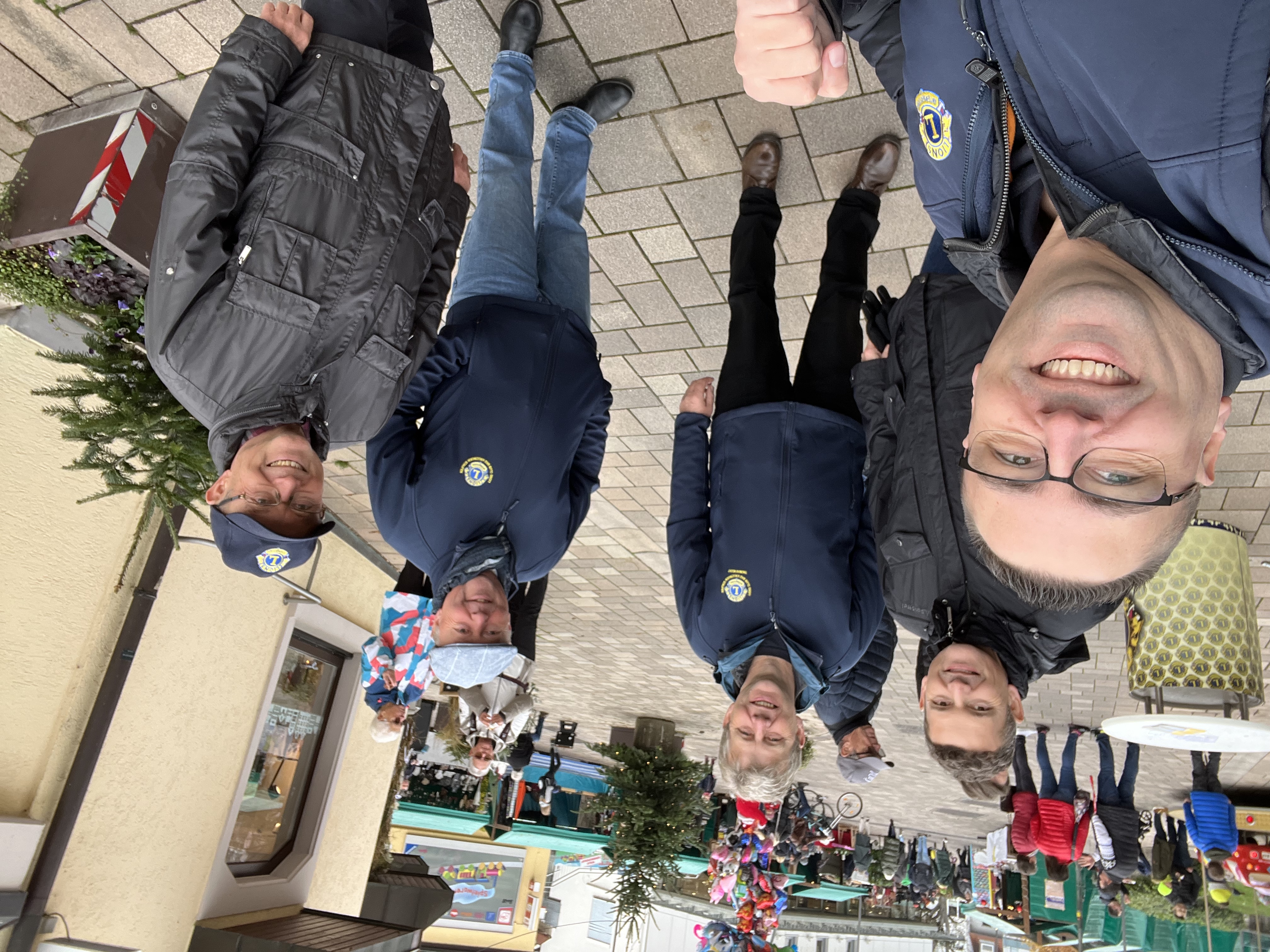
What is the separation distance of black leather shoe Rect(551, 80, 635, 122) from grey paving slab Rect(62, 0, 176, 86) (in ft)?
4.85

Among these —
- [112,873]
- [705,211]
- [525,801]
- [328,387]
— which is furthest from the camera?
[525,801]

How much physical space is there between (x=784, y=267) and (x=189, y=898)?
500 cm

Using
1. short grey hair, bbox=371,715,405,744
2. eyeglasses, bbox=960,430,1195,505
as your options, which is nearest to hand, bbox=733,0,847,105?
eyeglasses, bbox=960,430,1195,505

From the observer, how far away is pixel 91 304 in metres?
3.33

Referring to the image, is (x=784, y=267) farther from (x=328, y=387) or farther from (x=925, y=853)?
(x=925, y=853)

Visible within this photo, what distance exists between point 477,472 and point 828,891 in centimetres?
1502

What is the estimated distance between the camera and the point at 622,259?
4.09 meters

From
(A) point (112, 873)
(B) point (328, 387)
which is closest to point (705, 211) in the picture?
(B) point (328, 387)

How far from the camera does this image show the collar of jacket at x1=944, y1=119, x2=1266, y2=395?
1.19 meters

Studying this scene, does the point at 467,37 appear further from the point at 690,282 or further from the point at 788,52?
the point at 788,52

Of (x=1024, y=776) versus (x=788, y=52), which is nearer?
(x=788, y=52)

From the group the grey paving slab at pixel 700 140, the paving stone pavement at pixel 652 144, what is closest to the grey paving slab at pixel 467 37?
the paving stone pavement at pixel 652 144

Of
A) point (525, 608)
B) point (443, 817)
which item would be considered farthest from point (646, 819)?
point (443, 817)

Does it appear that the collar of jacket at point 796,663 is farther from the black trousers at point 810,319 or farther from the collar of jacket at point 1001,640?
the black trousers at point 810,319
